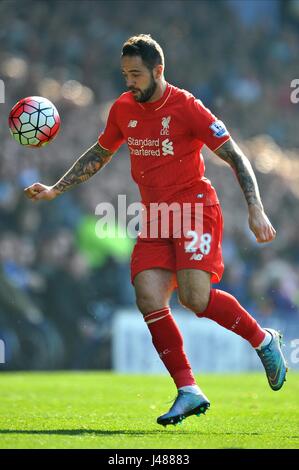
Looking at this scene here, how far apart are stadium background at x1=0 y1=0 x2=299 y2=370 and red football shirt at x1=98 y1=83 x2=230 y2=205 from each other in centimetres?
723

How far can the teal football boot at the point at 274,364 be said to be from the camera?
283 inches

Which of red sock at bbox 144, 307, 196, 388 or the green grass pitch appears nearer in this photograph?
the green grass pitch

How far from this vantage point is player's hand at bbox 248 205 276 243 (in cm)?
666

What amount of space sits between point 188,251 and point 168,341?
594 mm

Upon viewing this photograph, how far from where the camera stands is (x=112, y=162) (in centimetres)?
1766

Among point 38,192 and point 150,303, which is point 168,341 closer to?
point 150,303

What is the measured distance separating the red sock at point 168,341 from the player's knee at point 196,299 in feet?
0.55

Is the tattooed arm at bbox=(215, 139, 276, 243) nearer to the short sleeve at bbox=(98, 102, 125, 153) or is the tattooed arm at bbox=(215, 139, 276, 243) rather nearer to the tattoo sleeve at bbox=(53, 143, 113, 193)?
the short sleeve at bbox=(98, 102, 125, 153)
